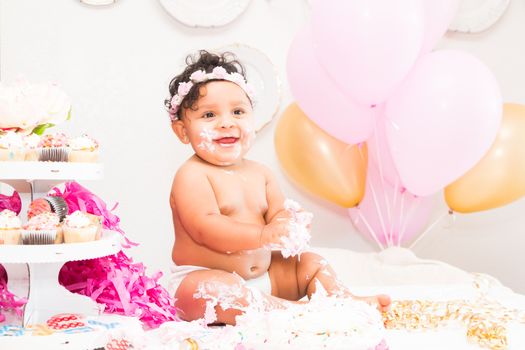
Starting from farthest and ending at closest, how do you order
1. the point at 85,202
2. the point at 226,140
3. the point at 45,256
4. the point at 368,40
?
Result: the point at 368,40, the point at 226,140, the point at 85,202, the point at 45,256

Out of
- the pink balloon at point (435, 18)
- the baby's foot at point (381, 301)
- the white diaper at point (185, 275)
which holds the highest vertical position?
the pink balloon at point (435, 18)

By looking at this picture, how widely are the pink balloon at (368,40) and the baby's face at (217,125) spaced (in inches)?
16.4

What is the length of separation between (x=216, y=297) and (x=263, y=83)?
1174 millimetres

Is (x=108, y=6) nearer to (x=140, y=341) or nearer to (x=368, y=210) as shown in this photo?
(x=368, y=210)

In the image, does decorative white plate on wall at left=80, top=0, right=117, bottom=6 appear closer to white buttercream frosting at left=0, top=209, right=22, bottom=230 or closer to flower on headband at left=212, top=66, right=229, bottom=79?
flower on headband at left=212, top=66, right=229, bottom=79

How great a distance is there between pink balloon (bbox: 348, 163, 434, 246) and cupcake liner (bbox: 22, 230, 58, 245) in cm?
136

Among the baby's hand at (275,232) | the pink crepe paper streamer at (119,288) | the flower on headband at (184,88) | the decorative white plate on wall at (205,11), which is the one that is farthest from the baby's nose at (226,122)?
the decorative white plate on wall at (205,11)

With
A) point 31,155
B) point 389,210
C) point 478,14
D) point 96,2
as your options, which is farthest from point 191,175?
point 478,14

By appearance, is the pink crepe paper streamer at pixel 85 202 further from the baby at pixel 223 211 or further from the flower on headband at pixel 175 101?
the flower on headband at pixel 175 101

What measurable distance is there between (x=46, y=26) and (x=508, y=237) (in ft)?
6.21

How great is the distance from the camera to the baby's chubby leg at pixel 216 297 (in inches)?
51.2

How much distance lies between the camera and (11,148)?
1053 mm

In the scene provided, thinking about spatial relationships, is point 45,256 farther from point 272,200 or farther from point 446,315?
point 446,315

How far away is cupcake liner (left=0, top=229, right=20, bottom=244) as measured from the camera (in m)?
1.01
